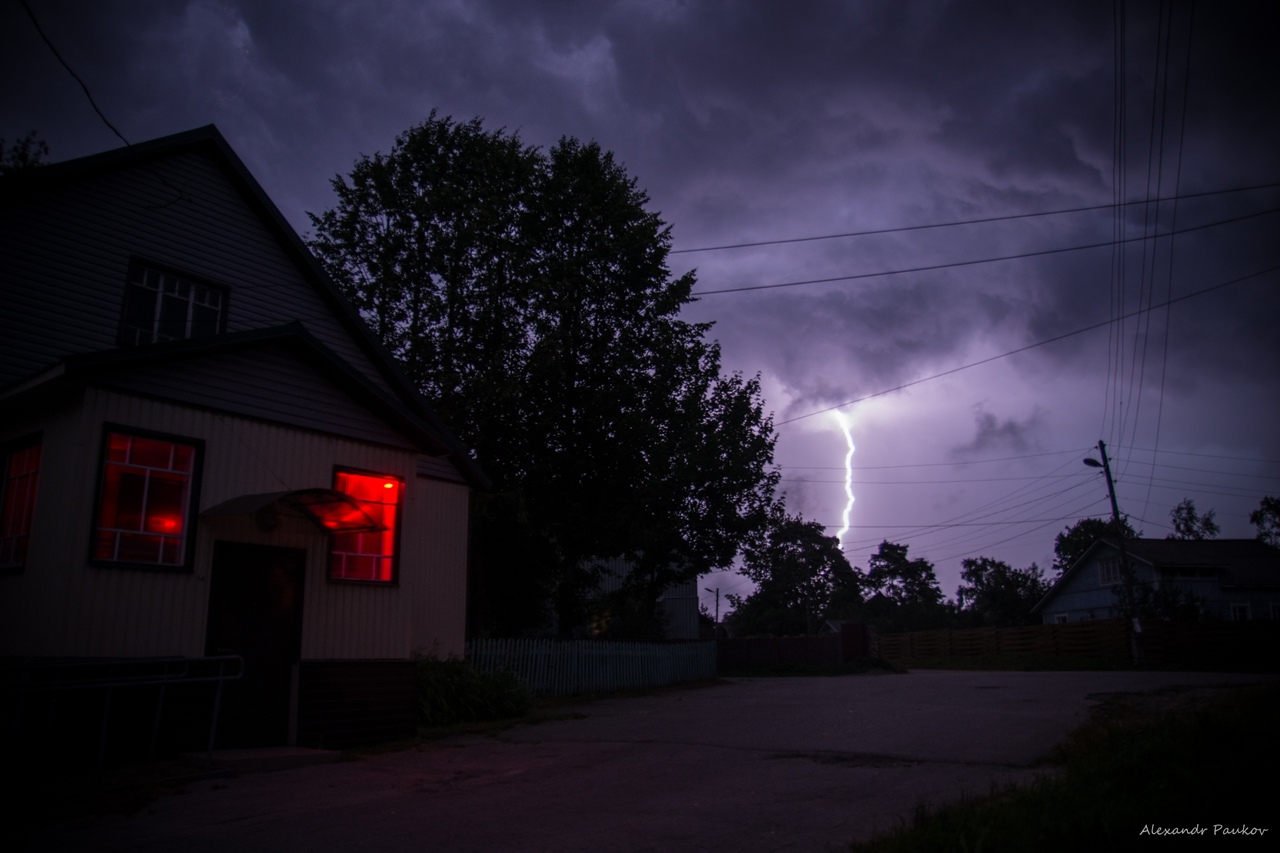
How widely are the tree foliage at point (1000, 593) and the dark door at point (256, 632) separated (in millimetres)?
52489

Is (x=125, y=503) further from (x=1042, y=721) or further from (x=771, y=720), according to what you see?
(x=1042, y=721)

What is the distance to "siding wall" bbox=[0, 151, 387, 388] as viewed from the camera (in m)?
12.1

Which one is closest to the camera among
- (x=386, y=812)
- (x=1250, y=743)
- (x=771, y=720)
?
(x=386, y=812)

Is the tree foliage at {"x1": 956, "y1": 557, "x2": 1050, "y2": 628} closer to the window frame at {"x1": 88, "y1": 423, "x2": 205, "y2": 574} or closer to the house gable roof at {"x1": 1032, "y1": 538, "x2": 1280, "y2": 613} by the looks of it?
the house gable roof at {"x1": 1032, "y1": 538, "x2": 1280, "y2": 613}

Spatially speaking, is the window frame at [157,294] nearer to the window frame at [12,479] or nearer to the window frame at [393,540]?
the window frame at [12,479]

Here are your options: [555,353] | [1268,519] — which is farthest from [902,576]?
[555,353]

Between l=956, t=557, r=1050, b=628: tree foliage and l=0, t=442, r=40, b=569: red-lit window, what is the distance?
55.3m

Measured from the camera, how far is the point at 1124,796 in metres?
6.10

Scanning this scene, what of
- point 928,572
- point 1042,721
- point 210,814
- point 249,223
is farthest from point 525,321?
point 928,572

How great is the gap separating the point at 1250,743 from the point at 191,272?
15.2 metres

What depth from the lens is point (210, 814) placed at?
7.20m

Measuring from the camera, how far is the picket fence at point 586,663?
19141 millimetres

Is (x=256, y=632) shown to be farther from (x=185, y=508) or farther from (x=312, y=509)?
(x=185, y=508)

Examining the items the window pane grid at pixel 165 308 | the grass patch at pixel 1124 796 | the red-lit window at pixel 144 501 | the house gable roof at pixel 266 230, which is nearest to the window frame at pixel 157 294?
the window pane grid at pixel 165 308
